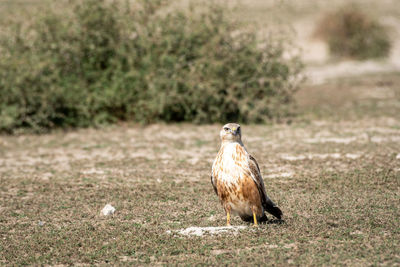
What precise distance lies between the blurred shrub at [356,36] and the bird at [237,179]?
96.2 feet

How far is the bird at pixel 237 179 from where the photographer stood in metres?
6.01

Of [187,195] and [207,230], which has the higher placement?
[207,230]

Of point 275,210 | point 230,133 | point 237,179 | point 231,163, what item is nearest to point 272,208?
point 275,210

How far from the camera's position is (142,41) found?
1507 cm

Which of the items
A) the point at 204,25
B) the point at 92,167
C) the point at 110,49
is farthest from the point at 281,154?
the point at 110,49

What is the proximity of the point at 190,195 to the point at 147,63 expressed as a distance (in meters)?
7.63

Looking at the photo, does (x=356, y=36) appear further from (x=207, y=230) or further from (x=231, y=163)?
(x=207, y=230)

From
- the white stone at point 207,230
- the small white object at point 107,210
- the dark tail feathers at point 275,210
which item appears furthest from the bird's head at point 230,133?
the small white object at point 107,210

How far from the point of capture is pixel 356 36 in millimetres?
33719

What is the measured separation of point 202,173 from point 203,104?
222 inches

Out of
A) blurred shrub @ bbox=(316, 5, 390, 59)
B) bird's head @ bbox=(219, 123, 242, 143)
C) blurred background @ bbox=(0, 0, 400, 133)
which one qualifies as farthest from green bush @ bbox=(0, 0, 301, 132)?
blurred shrub @ bbox=(316, 5, 390, 59)

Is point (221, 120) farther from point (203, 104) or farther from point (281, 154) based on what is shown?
point (281, 154)

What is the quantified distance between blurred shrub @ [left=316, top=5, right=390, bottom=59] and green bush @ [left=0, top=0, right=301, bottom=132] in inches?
784

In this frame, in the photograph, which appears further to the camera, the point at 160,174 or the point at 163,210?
the point at 160,174
